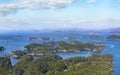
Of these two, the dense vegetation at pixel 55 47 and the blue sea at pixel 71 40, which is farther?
the dense vegetation at pixel 55 47

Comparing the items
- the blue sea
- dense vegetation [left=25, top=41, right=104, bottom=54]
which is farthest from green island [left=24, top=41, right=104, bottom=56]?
the blue sea

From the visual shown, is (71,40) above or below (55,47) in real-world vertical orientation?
above

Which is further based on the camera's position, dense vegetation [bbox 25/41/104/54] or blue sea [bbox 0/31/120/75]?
dense vegetation [bbox 25/41/104/54]

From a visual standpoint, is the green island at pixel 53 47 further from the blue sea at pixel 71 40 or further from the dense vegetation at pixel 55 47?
the blue sea at pixel 71 40

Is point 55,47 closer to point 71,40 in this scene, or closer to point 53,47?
point 53,47

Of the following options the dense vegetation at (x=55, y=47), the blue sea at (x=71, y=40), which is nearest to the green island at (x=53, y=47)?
the dense vegetation at (x=55, y=47)

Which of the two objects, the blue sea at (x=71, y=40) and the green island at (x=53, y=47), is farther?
the green island at (x=53, y=47)

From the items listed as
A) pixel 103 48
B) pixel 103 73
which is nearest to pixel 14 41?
pixel 103 48

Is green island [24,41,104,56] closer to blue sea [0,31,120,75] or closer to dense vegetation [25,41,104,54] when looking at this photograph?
dense vegetation [25,41,104,54]

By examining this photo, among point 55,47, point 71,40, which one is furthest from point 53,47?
point 71,40

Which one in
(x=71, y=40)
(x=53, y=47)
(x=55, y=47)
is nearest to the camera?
(x=71, y=40)

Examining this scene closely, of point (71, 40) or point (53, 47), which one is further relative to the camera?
point (53, 47)

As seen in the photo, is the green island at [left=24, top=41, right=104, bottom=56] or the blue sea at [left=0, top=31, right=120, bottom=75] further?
the green island at [left=24, top=41, right=104, bottom=56]
